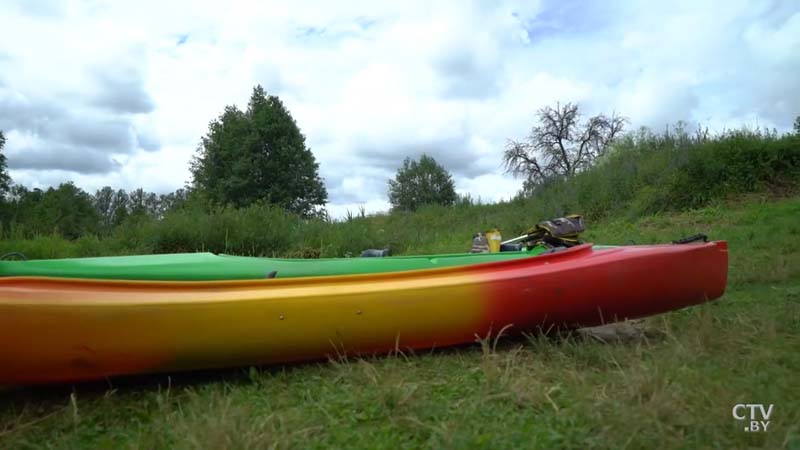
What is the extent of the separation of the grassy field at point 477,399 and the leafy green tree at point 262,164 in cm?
2543

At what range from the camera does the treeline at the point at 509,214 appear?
7848 millimetres

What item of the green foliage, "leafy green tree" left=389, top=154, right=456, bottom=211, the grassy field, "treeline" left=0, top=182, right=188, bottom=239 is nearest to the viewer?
the grassy field

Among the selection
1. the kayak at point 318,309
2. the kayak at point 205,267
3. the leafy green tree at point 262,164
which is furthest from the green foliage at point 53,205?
the kayak at point 318,309

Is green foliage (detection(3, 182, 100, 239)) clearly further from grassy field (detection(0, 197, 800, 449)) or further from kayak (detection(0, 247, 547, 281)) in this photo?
grassy field (detection(0, 197, 800, 449))

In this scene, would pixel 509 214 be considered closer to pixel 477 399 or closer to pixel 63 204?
pixel 477 399

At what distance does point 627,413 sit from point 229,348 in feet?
5.85

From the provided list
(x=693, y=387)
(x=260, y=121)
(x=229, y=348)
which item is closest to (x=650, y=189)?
(x=693, y=387)

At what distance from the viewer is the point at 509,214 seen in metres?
11.6

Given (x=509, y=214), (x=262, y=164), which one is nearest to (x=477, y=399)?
(x=509, y=214)

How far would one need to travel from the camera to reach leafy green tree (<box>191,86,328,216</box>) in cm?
2831

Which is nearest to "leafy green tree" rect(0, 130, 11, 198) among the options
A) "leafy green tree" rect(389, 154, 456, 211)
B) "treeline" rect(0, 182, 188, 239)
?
"treeline" rect(0, 182, 188, 239)

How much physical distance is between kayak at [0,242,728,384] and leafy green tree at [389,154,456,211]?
40.4 metres

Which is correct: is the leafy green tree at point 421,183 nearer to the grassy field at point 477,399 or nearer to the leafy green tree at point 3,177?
the leafy green tree at point 3,177

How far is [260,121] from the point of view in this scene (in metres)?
29.5
